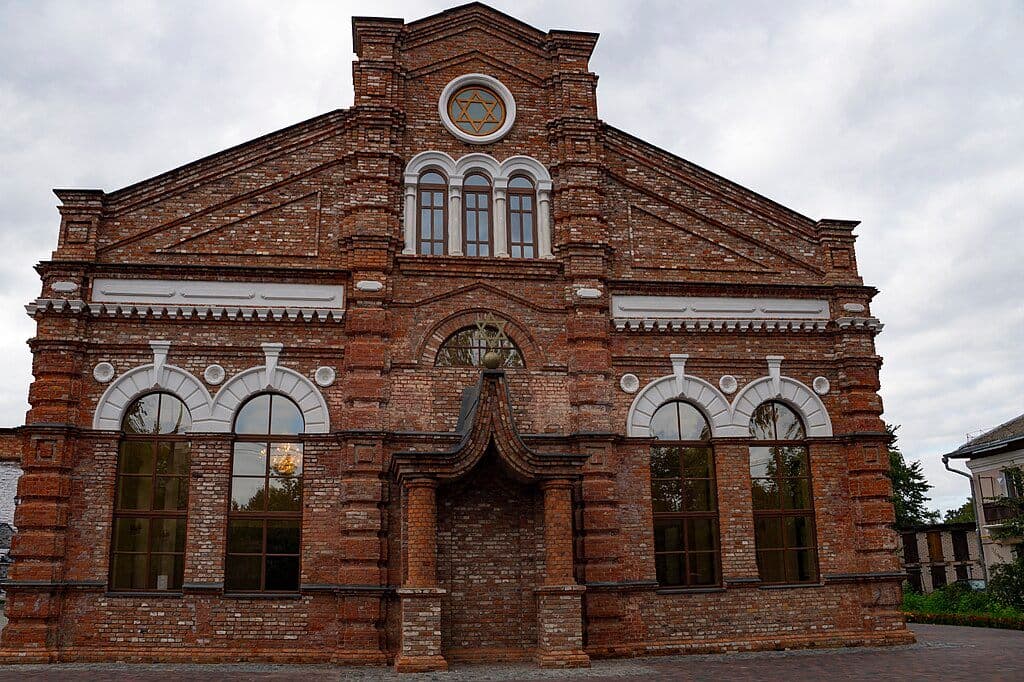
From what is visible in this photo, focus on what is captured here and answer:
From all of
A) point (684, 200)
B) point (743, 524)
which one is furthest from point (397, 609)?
point (684, 200)

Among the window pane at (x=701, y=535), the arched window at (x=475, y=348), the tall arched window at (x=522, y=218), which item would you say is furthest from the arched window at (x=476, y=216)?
the window pane at (x=701, y=535)

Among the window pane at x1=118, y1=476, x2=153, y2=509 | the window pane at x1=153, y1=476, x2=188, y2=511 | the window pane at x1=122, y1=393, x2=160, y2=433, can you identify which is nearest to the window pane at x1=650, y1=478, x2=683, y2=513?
the window pane at x1=153, y1=476, x2=188, y2=511

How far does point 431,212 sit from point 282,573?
7.70 metres

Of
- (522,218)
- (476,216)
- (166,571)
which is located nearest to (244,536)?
(166,571)

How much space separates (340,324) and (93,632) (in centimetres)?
698

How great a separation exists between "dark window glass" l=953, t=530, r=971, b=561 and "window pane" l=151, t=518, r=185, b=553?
32.2m

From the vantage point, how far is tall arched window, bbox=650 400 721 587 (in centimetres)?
1708

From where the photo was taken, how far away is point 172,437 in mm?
16469

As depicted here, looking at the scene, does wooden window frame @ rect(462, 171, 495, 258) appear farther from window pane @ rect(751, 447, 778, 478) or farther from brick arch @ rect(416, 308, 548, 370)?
window pane @ rect(751, 447, 778, 478)

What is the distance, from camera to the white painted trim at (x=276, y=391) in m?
16.6

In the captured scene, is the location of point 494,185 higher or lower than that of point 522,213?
higher

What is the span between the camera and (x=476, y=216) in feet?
60.3

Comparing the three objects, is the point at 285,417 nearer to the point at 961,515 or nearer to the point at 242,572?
the point at 242,572

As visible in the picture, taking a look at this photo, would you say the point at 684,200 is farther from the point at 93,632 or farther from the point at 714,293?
the point at 93,632
